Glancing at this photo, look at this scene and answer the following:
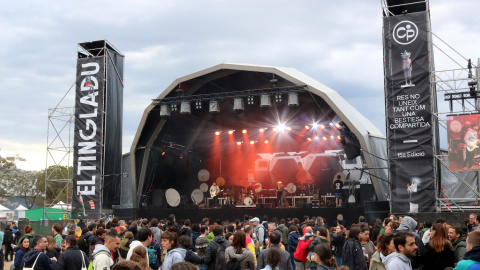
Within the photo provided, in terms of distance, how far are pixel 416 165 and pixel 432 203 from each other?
128cm

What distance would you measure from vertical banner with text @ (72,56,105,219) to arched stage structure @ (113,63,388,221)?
174cm

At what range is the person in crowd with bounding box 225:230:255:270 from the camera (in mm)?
6207

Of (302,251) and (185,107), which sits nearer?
(302,251)

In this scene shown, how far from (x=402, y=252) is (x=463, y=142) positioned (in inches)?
473

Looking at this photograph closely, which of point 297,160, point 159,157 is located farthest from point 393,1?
point 159,157

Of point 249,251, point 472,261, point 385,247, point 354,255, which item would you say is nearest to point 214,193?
point 354,255

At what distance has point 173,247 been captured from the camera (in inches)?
240

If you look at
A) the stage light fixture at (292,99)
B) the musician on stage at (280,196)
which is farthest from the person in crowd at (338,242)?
the musician on stage at (280,196)

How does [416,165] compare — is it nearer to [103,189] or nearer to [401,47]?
[401,47]

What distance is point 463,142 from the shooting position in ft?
51.6

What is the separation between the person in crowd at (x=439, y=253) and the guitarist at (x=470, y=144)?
10.8 m

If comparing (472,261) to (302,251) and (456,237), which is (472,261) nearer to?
(456,237)

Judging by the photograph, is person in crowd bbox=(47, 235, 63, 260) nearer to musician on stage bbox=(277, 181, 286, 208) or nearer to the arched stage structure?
the arched stage structure

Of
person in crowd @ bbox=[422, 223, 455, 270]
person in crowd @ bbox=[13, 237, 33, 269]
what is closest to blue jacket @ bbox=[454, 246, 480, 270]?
person in crowd @ bbox=[422, 223, 455, 270]
